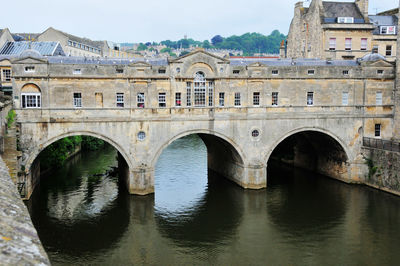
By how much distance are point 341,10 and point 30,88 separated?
3611 centimetres

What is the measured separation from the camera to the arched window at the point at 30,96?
31688mm

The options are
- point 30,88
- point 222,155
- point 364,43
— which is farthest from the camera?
point 364,43

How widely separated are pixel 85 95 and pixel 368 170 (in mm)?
25978

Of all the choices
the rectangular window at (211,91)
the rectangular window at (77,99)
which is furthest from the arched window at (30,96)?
the rectangular window at (211,91)

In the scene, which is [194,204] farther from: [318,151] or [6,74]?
[6,74]

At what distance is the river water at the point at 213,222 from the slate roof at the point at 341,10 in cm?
2000

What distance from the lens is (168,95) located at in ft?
114

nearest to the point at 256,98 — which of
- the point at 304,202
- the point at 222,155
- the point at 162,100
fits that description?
the point at 222,155

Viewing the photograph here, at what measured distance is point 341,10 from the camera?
48.9 m

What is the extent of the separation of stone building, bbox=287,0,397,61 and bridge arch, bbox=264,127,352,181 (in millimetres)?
10130

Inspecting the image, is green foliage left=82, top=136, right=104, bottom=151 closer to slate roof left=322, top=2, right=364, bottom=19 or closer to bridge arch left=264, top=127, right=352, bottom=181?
bridge arch left=264, top=127, right=352, bottom=181

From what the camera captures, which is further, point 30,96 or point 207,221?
point 30,96

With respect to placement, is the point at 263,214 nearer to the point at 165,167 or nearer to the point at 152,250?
the point at 152,250

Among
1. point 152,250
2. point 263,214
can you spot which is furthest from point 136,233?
point 263,214
